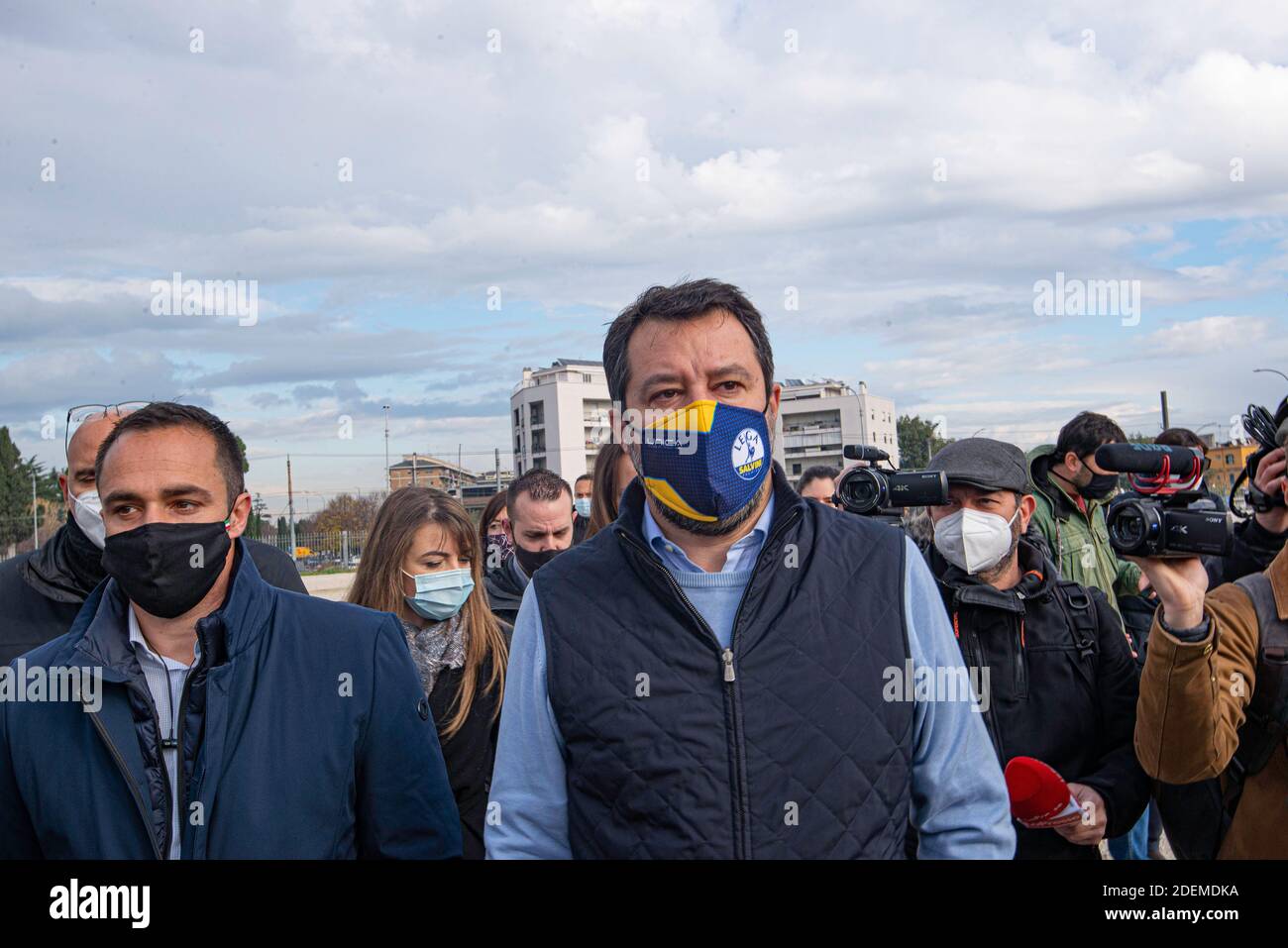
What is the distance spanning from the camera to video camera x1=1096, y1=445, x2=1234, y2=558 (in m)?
2.26

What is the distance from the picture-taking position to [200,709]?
7.71 feet

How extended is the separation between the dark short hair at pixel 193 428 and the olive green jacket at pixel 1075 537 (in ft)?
12.5

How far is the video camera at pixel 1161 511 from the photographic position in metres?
2.26

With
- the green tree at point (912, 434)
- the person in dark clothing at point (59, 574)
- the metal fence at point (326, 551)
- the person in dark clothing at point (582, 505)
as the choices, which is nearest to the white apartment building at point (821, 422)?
the green tree at point (912, 434)

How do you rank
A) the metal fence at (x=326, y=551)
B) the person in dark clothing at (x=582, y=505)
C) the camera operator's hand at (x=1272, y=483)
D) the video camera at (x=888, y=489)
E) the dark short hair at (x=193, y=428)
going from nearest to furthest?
the dark short hair at (x=193, y=428)
the camera operator's hand at (x=1272, y=483)
the video camera at (x=888, y=489)
the person in dark clothing at (x=582, y=505)
the metal fence at (x=326, y=551)

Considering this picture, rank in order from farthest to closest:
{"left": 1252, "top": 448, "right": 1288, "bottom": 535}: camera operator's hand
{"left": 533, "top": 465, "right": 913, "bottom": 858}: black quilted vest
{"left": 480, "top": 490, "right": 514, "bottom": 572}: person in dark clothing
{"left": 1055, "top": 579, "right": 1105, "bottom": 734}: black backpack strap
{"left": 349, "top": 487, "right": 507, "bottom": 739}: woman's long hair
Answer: {"left": 480, "top": 490, "right": 514, "bottom": 572}: person in dark clothing → {"left": 349, "top": 487, "right": 507, "bottom": 739}: woman's long hair → {"left": 1252, "top": 448, "right": 1288, "bottom": 535}: camera operator's hand → {"left": 1055, "top": 579, "right": 1105, "bottom": 734}: black backpack strap → {"left": 533, "top": 465, "right": 913, "bottom": 858}: black quilted vest

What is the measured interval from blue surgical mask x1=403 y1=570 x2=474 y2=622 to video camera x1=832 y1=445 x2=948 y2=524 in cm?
153

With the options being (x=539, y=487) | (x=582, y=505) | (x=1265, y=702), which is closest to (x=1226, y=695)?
(x=1265, y=702)

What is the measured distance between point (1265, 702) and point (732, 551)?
146 centimetres

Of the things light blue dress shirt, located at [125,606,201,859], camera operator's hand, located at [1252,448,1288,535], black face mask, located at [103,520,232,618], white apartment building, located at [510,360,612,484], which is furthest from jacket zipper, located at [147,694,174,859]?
white apartment building, located at [510,360,612,484]

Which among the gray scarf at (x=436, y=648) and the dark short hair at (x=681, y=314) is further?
the gray scarf at (x=436, y=648)

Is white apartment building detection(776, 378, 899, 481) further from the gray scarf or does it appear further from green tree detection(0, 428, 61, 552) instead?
the gray scarf

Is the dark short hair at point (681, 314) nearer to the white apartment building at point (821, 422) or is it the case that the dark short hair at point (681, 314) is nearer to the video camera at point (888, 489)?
the video camera at point (888, 489)
